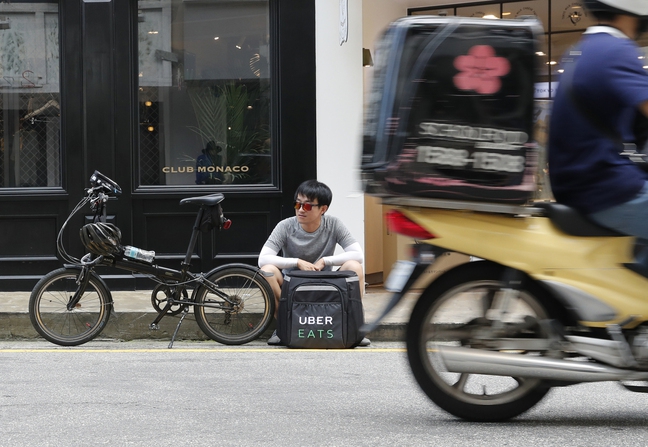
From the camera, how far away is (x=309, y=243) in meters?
7.62

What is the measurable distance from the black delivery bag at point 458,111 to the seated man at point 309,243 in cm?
380

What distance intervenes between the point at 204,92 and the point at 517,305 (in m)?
6.98

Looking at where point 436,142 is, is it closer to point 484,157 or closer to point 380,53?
point 484,157

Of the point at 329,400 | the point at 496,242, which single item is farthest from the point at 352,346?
the point at 496,242

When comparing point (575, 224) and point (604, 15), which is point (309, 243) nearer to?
point (575, 224)

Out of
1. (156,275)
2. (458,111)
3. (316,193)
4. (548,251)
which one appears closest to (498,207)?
(548,251)

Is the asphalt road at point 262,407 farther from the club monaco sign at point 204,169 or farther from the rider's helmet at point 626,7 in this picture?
the club monaco sign at point 204,169

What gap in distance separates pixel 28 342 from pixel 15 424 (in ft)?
12.6

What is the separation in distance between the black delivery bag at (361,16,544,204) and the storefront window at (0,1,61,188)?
718 centimetres

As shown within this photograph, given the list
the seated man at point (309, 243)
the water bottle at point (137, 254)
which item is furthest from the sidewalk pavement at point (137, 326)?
the water bottle at point (137, 254)

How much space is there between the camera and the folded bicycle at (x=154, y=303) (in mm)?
7328

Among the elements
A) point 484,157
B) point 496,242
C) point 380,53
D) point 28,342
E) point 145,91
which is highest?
point 145,91

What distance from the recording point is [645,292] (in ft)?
11.7

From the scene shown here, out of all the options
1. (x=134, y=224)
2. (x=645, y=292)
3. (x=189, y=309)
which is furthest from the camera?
(x=134, y=224)
